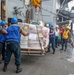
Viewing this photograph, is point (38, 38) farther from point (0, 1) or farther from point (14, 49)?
point (0, 1)

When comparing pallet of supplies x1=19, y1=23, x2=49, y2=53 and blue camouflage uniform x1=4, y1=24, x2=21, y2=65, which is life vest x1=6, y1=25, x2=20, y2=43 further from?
pallet of supplies x1=19, y1=23, x2=49, y2=53

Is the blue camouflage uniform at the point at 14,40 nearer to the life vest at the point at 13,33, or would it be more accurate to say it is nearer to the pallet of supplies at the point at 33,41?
the life vest at the point at 13,33

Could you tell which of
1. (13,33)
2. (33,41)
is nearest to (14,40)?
(13,33)

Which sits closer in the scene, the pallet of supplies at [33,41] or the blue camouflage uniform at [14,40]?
the blue camouflage uniform at [14,40]

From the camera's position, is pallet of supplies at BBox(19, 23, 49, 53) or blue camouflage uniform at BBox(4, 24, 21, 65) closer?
blue camouflage uniform at BBox(4, 24, 21, 65)

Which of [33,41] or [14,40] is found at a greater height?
[14,40]

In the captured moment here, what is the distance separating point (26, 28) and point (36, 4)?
4146mm

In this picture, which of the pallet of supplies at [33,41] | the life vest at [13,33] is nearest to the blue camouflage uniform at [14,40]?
the life vest at [13,33]

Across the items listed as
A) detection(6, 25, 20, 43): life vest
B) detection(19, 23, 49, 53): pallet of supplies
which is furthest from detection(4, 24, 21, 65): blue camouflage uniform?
detection(19, 23, 49, 53): pallet of supplies

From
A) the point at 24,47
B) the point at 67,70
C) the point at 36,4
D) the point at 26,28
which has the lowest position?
the point at 67,70

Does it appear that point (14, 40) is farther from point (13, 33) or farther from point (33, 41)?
point (33, 41)

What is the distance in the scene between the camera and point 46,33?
10.9 m

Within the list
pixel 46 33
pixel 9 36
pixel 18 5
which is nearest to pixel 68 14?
pixel 18 5

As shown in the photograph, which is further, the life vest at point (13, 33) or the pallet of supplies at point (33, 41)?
the pallet of supplies at point (33, 41)
